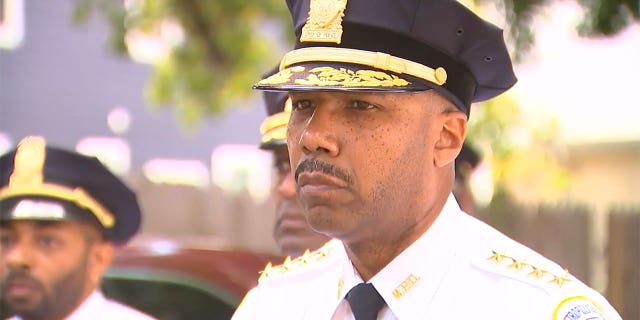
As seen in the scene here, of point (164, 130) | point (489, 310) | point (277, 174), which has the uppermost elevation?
point (164, 130)

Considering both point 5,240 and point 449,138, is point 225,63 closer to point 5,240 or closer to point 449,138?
point 5,240

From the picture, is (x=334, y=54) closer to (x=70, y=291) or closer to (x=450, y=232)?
(x=450, y=232)

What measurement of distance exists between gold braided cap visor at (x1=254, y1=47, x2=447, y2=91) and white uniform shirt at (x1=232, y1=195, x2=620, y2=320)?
0.34m

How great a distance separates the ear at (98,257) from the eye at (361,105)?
1.63m

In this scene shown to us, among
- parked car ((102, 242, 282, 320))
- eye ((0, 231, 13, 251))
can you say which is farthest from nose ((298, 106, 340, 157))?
parked car ((102, 242, 282, 320))

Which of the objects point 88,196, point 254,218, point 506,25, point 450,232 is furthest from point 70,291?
point 254,218

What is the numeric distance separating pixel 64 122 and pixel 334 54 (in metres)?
15.5

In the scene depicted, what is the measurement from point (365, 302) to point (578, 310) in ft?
1.52

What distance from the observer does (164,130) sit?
61.4ft

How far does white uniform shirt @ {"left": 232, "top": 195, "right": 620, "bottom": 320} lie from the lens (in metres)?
2.16

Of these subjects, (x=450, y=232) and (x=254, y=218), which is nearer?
(x=450, y=232)

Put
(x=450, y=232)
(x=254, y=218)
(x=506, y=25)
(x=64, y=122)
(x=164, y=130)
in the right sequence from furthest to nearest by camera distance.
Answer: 1. (x=164, y=130)
2. (x=64, y=122)
3. (x=254, y=218)
4. (x=506, y=25)
5. (x=450, y=232)

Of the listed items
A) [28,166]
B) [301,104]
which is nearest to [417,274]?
[301,104]

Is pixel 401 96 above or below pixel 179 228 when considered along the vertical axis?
below
